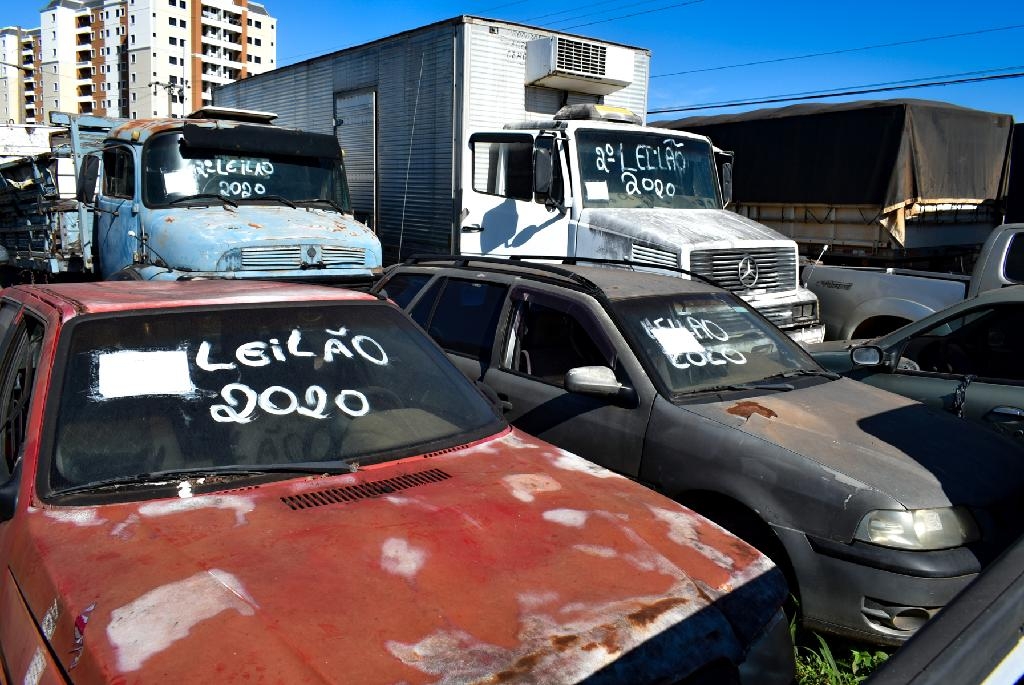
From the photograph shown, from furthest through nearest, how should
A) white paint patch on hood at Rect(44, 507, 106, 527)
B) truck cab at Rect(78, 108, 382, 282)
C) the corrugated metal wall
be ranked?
the corrugated metal wall, truck cab at Rect(78, 108, 382, 282), white paint patch on hood at Rect(44, 507, 106, 527)

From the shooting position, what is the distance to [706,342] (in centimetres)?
468

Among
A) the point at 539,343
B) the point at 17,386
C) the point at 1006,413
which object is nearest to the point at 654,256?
the point at 539,343

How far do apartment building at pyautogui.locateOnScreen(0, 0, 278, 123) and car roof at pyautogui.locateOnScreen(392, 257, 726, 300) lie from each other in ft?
268

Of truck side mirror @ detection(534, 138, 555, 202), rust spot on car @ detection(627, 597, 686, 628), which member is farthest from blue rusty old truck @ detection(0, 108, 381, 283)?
rust spot on car @ detection(627, 597, 686, 628)

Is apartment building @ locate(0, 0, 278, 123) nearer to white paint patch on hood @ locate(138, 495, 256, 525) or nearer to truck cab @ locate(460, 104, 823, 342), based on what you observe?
truck cab @ locate(460, 104, 823, 342)

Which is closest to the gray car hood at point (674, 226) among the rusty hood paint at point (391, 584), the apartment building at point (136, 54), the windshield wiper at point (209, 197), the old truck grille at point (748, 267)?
the old truck grille at point (748, 267)

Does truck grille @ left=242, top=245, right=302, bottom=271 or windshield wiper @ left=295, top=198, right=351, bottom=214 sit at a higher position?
windshield wiper @ left=295, top=198, right=351, bottom=214

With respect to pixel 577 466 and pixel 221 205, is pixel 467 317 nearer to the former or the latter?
pixel 577 466

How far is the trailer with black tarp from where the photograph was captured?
1230 centimetres

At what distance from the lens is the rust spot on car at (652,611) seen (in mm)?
2113

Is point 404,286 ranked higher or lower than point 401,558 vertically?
higher

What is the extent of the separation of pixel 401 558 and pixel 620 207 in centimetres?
684

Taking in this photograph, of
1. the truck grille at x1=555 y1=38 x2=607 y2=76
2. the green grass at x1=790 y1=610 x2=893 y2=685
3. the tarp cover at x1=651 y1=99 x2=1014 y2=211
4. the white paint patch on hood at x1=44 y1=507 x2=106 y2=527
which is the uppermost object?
the truck grille at x1=555 y1=38 x2=607 y2=76

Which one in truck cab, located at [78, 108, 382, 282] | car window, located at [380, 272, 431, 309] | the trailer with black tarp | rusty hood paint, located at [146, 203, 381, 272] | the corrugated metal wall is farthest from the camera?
the trailer with black tarp
